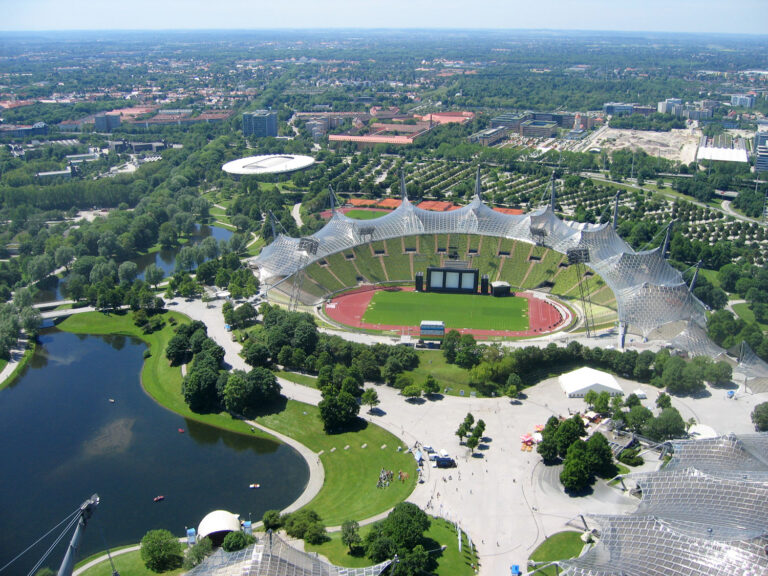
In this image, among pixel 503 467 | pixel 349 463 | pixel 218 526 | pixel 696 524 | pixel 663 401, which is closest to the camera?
pixel 696 524

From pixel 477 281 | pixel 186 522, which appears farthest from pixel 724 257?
pixel 186 522

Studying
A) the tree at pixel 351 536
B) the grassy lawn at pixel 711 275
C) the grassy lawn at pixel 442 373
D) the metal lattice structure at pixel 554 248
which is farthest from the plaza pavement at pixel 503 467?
the grassy lawn at pixel 711 275

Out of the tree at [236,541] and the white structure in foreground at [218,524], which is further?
the white structure in foreground at [218,524]

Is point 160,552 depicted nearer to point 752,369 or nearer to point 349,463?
point 349,463

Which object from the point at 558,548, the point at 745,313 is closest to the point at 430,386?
the point at 558,548

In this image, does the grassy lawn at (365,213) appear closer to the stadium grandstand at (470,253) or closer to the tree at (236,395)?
the stadium grandstand at (470,253)

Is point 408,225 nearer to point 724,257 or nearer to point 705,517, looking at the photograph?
point 724,257
